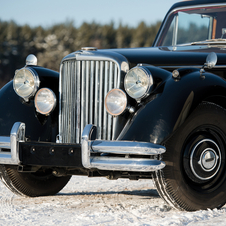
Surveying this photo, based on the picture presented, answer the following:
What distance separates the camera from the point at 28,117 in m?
3.87

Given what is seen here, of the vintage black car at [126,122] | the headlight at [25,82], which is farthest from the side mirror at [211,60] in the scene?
the headlight at [25,82]

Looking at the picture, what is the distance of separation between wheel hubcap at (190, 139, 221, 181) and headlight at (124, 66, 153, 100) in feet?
1.96

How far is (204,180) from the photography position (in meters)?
3.32

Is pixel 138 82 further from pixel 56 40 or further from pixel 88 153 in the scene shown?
pixel 56 40

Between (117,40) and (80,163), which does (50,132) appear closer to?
(80,163)

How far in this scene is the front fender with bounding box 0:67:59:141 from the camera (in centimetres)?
380

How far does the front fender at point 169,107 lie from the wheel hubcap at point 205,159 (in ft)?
1.02

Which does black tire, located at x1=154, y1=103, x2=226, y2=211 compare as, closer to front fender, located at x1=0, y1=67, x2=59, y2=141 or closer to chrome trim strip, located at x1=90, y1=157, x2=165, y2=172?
chrome trim strip, located at x1=90, y1=157, x2=165, y2=172

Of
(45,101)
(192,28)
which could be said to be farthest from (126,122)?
(192,28)

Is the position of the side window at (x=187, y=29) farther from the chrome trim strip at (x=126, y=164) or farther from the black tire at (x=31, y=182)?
the chrome trim strip at (x=126, y=164)

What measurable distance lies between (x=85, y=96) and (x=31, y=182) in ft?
3.61

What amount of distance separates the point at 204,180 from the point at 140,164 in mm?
669

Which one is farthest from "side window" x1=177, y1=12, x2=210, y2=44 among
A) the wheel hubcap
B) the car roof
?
the wheel hubcap

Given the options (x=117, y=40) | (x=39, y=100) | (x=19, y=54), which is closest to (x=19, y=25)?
(x=19, y=54)
